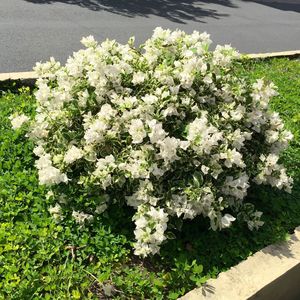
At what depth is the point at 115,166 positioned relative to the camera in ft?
11.3

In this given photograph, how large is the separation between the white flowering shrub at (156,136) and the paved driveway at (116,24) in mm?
3589

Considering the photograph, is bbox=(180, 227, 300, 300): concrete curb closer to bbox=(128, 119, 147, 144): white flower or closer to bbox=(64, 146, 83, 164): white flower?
bbox=(128, 119, 147, 144): white flower

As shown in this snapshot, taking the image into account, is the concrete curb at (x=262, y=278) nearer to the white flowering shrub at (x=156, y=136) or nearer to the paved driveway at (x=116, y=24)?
the white flowering shrub at (x=156, y=136)

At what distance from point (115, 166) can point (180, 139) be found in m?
0.67

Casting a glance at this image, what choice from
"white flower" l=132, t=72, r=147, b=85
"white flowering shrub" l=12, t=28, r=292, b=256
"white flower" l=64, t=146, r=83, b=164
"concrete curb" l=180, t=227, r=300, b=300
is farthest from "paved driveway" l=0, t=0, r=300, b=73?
"concrete curb" l=180, t=227, r=300, b=300

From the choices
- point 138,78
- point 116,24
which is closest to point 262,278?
point 138,78

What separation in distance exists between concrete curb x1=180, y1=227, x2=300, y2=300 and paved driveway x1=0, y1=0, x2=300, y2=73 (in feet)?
16.9

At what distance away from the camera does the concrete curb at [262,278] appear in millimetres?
3088

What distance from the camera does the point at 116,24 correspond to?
11547 mm

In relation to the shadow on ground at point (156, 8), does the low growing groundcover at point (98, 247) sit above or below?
above

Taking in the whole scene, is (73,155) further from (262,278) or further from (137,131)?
(262,278)

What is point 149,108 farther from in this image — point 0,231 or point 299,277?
point 299,277

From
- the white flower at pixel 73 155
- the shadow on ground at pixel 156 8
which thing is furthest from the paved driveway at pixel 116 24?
the white flower at pixel 73 155

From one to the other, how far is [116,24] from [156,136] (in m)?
8.77
